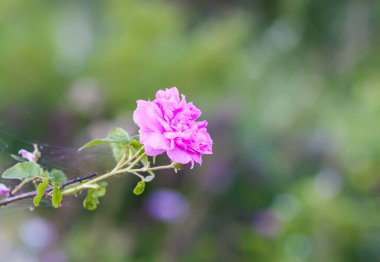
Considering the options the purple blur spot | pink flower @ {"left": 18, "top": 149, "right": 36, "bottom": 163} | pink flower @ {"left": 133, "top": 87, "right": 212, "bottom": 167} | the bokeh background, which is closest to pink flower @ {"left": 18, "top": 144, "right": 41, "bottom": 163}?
pink flower @ {"left": 18, "top": 149, "right": 36, "bottom": 163}

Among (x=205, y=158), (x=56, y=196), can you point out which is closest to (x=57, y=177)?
(x=56, y=196)

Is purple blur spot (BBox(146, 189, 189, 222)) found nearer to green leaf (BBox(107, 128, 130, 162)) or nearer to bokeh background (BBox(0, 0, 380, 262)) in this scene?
bokeh background (BBox(0, 0, 380, 262))

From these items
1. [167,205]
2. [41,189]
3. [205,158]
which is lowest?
[41,189]

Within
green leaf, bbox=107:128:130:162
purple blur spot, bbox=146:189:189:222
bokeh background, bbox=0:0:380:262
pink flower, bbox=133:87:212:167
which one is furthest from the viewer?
purple blur spot, bbox=146:189:189:222

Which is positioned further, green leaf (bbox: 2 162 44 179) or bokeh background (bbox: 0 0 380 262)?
bokeh background (bbox: 0 0 380 262)

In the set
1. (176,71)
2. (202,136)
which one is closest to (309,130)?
(176,71)

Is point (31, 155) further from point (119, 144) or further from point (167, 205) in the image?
point (167, 205)
